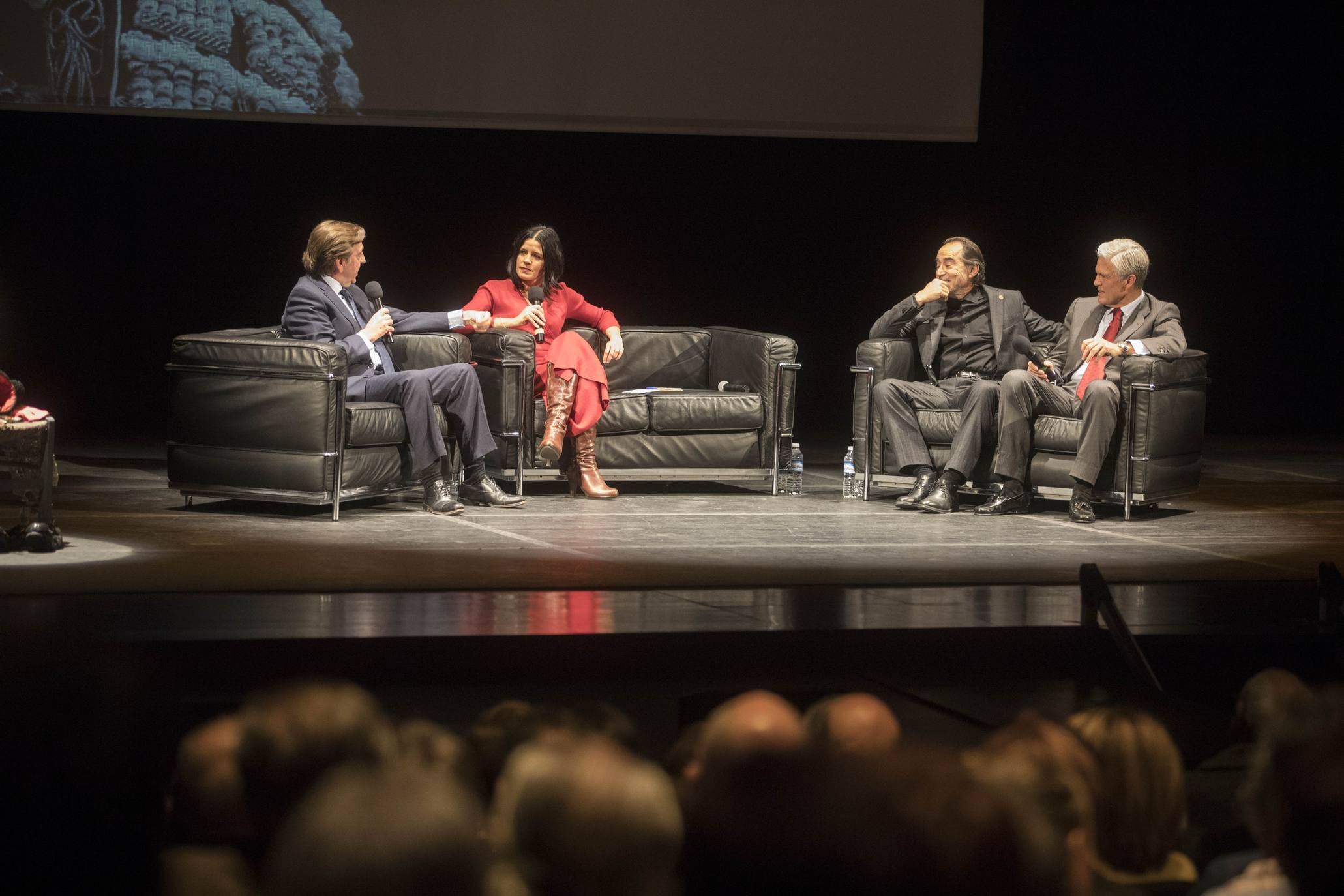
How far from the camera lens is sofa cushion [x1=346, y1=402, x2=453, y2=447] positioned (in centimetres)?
536

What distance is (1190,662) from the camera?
2.98 meters

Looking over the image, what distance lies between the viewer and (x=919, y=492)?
594cm

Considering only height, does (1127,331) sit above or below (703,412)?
above

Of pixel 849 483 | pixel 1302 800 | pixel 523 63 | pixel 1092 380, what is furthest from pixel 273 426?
pixel 1302 800

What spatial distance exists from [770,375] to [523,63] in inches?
88.6

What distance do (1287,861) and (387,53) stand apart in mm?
6894

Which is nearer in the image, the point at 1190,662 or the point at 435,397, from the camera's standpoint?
the point at 1190,662

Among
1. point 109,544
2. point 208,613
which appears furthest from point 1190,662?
point 109,544

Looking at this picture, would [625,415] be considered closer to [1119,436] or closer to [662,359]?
[662,359]

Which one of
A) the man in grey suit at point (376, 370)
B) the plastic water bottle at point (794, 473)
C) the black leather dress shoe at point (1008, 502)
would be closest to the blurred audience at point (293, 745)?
the man in grey suit at point (376, 370)

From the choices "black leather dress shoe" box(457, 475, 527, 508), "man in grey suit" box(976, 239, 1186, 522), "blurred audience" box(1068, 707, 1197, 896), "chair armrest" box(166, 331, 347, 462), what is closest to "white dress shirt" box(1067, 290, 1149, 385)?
"man in grey suit" box(976, 239, 1186, 522)

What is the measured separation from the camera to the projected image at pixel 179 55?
22.6 ft

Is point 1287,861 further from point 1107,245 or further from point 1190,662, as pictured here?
point 1107,245

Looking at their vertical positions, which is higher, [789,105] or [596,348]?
[789,105]
